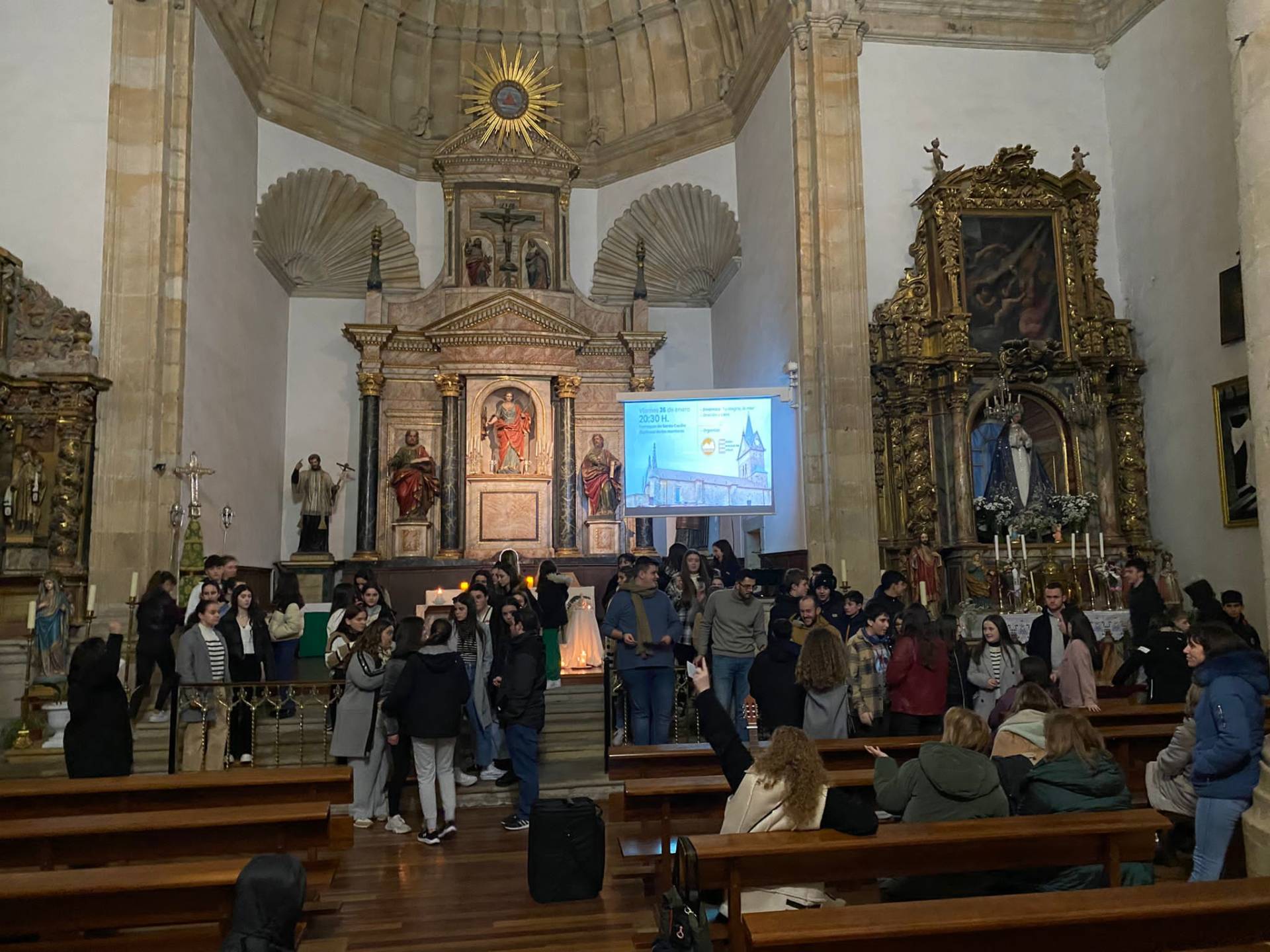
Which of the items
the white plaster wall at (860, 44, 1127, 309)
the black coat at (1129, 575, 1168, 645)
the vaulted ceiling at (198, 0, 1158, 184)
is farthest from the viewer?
the vaulted ceiling at (198, 0, 1158, 184)

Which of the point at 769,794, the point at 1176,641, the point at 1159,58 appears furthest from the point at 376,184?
the point at 769,794

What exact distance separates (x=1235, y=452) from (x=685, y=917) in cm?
986

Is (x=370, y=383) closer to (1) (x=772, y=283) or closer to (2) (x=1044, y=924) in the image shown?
(1) (x=772, y=283)

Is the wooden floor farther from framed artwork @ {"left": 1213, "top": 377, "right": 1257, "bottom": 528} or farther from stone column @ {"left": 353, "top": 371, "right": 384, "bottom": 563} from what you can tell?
stone column @ {"left": 353, "top": 371, "right": 384, "bottom": 563}

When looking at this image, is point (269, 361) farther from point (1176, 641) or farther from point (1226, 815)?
point (1226, 815)

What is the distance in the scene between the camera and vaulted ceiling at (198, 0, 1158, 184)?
13070 mm

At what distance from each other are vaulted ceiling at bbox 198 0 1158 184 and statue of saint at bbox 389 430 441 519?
4.94 metres

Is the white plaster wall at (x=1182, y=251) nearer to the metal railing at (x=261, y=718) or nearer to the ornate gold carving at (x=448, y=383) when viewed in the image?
the metal railing at (x=261, y=718)

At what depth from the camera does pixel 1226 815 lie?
4.58 meters

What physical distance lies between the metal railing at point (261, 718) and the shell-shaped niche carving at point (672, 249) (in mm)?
10261

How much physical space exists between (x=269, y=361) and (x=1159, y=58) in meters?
12.8

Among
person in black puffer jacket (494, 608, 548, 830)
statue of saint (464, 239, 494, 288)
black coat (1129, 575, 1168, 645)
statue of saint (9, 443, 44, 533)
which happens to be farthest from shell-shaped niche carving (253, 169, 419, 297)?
black coat (1129, 575, 1168, 645)

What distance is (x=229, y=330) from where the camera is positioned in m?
13.2

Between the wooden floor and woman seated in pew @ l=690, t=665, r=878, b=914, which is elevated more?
woman seated in pew @ l=690, t=665, r=878, b=914
